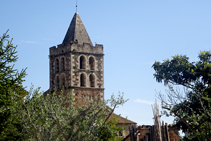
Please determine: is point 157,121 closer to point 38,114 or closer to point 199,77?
point 38,114

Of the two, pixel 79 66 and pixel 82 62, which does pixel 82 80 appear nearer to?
pixel 79 66

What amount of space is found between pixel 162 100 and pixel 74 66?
2547cm

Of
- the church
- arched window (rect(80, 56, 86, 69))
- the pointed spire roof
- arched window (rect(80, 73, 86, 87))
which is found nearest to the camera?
the church

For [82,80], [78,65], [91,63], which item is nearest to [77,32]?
[91,63]

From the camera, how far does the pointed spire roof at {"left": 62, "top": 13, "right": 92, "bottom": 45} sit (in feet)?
173

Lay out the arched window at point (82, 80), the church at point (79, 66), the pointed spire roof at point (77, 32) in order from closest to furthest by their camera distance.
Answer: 1. the church at point (79, 66)
2. the arched window at point (82, 80)
3. the pointed spire roof at point (77, 32)

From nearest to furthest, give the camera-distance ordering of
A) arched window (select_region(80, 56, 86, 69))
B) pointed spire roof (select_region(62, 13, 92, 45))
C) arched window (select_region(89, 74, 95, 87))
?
arched window (select_region(80, 56, 86, 69)) → arched window (select_region(89, 74, 95, 87)) → pointed spire roof (select_region(62, 13, 92, 45))

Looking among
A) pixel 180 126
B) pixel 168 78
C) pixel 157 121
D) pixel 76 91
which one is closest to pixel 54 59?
pixel 76 91

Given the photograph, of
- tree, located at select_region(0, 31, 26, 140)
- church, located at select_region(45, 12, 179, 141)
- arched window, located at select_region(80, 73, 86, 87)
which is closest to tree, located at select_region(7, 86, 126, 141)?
tree, located at select_region(0, 31, 26, 140)

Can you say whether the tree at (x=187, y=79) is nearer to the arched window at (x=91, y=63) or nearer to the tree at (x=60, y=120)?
the tree at (x=60, y=120)

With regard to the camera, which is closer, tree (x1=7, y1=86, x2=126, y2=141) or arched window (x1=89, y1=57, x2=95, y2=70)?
tree (x1=7, y1=86, x2=126, y2=141)

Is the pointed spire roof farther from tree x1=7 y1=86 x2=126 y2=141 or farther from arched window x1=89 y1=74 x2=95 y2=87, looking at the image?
tree x1=7 y1=86 x2=126 y2=141

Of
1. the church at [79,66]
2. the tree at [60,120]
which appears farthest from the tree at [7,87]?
the church at [79,66]

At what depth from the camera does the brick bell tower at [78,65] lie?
5081cm
